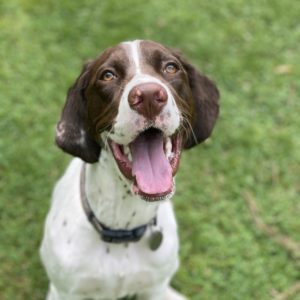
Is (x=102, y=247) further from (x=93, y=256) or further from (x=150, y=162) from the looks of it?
(x=150, y=162)

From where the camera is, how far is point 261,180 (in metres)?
4.74

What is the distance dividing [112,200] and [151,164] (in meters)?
0.42

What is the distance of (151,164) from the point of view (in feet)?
8.79

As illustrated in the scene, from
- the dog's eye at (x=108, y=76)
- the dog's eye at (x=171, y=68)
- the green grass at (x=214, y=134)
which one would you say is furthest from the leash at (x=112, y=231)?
the green grass at (x=214, y=134)

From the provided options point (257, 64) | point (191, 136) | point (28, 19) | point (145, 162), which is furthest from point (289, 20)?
point (145, 162)

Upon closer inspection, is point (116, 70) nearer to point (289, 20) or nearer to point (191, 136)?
point (191, 136)

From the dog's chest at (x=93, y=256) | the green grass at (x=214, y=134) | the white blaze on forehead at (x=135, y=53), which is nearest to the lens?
the white blaze on forehead at (x=135, y=53)

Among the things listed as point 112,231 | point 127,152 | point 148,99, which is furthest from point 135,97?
point 112,231

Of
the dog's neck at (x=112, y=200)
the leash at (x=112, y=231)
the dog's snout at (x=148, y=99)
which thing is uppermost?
the dog's snout at (x=148, y=99)

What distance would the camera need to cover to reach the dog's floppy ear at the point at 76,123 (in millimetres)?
2936

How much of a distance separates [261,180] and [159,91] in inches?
98.7

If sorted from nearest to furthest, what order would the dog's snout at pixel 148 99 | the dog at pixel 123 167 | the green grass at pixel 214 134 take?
1. the dog's snout at pixel 148 99
2. the dog at pixel 123 167
3. the green grass at pixel 214 134

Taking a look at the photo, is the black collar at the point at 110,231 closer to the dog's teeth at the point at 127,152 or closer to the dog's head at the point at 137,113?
the dog's head at the point at 137,113

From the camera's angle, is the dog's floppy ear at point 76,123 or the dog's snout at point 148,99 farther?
the dog's floppy ear at point 76,123
